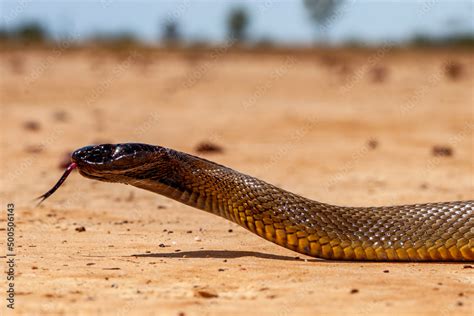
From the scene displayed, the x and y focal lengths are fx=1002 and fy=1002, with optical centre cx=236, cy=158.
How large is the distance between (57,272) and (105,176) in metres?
1.16

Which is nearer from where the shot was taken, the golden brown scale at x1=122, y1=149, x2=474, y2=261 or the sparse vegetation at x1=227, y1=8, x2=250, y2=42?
the golden brown scale at x1=122, y1=149, x2=474, y2=261

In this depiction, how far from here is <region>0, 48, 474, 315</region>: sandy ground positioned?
20.3ft

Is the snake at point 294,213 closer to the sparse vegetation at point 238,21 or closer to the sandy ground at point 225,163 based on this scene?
the sandy ground at point 225,163

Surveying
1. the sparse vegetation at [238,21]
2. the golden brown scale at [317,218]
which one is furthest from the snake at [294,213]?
the sparse vegetation at [238,21]

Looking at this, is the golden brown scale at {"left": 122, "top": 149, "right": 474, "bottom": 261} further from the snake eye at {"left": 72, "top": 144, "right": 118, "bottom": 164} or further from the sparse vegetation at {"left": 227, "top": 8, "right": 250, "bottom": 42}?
the sparse vegetation at {"left": 227, "top": 8, "right": 250, "bottom": 42}

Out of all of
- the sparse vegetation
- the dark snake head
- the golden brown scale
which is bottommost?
the golden brown scale

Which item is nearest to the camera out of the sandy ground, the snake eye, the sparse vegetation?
the sandy ground

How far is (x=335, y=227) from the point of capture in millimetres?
7688

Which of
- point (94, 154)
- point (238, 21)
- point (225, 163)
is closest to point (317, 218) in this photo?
point (94, 154)

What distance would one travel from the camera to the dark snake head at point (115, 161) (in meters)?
7.66

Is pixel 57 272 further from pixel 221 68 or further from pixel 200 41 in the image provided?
pixel 200 41

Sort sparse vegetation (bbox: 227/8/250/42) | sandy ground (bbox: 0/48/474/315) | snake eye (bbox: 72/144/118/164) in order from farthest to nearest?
sparse vegetation (bbox: 227/8/250/42), snake eye (bbox: 72/144/118/164), sandy ground (bbox: 0/48/474/315)

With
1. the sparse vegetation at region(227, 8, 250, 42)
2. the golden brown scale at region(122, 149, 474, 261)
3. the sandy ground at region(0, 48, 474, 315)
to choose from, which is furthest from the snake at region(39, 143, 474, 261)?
the sparse vegetation at region(227, 8, 250, 42)

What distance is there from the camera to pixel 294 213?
776cm
